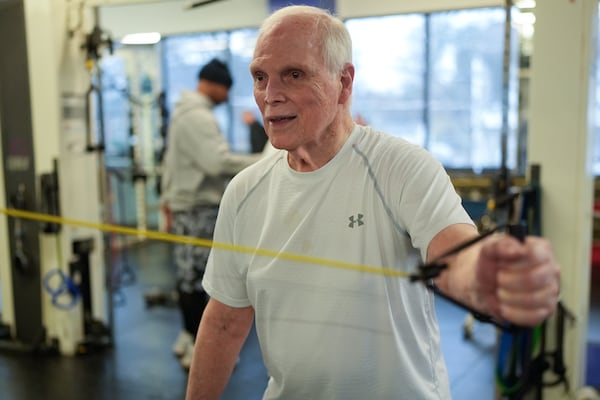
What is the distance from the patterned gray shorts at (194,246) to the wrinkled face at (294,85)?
7.28ft

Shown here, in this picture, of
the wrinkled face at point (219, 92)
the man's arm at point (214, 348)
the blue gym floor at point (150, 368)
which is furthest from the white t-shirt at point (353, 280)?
the wrinkled face at point (219, 92)

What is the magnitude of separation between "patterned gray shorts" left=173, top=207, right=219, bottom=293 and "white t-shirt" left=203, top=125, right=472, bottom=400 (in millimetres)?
2109

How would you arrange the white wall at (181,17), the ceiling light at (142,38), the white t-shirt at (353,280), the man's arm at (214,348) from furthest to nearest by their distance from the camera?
the ceiling light at (142,38)
the white wall at (181,17)
the man's arm at (214,348)
the white t-shirt at (353,280)

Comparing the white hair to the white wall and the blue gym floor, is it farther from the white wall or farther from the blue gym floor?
the white wall

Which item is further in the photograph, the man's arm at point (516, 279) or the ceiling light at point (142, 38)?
the ceiling light at point (142, 38)

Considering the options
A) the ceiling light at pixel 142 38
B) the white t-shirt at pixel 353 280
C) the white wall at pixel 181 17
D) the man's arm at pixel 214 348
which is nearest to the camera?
the white t-shirt at pixel 353 280

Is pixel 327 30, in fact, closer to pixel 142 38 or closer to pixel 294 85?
pixel 294 85

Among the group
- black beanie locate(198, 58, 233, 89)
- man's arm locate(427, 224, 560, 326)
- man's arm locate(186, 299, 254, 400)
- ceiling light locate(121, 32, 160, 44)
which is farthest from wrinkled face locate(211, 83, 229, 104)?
ceiling light locate(121, 32, 160, 44)

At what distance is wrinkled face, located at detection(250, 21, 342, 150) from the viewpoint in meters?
1.20

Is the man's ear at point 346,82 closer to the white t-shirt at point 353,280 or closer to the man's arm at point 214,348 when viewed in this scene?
the white t-shirt at point 353,280

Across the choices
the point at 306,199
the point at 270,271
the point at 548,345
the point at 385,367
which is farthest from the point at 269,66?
the point at 548,345

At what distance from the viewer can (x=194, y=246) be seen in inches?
133

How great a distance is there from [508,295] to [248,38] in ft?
21.3

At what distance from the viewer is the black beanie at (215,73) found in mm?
3453
